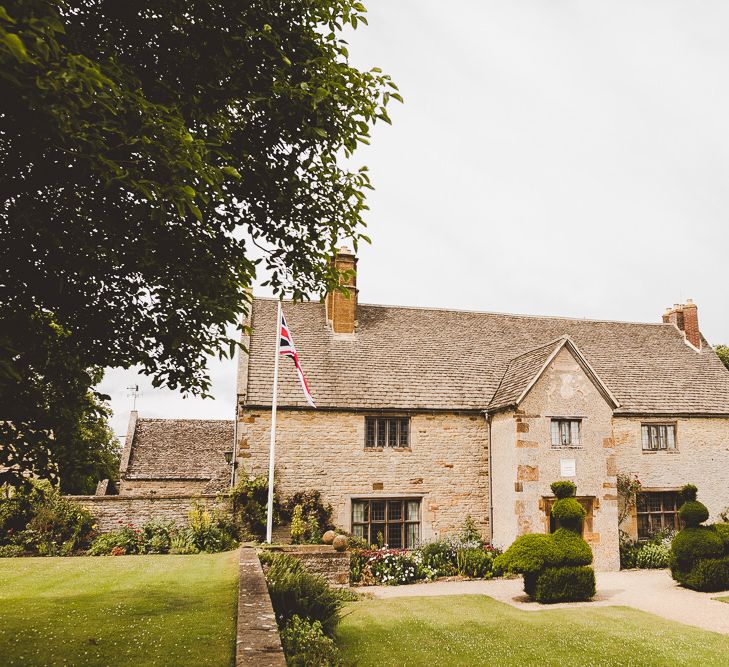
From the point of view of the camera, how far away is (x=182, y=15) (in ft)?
23.1

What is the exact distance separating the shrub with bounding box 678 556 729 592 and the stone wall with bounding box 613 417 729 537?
5.84 meters

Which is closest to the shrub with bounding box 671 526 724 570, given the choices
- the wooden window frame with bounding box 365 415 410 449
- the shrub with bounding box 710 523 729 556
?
the shrub with bounding box 710 523 729 556

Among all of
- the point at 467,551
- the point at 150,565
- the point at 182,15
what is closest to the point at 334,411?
the point at 467,551

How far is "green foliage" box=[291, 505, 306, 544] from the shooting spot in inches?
719

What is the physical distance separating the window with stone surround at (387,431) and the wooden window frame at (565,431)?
4.90 m

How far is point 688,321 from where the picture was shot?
27.3m

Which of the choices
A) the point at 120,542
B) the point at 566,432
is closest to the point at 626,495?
the point at 566,432

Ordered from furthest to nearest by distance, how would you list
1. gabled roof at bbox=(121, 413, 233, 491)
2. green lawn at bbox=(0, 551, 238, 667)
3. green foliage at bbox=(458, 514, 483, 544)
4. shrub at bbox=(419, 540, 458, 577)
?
gabled roof at bbox=(121, 413, 233, 491), green foliage at bbox=(458, 514, 483, 544), shrub at bbox=(419, 540, 458, 577), green lawn at bbox=(0, 551, 238, 667)

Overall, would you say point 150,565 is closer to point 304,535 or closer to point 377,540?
point 304,535

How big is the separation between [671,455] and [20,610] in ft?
69.9

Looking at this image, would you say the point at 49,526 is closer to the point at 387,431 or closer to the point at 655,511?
the point at 387,431

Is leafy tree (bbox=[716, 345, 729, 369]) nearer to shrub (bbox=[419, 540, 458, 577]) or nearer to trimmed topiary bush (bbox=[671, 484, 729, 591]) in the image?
trimmed topiary bush (bbox=[671, 484, 729, 591])

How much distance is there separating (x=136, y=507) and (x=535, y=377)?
1367 cm

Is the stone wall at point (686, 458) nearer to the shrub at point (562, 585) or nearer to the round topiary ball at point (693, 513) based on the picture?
the round topiary ball at point (693, 513)
